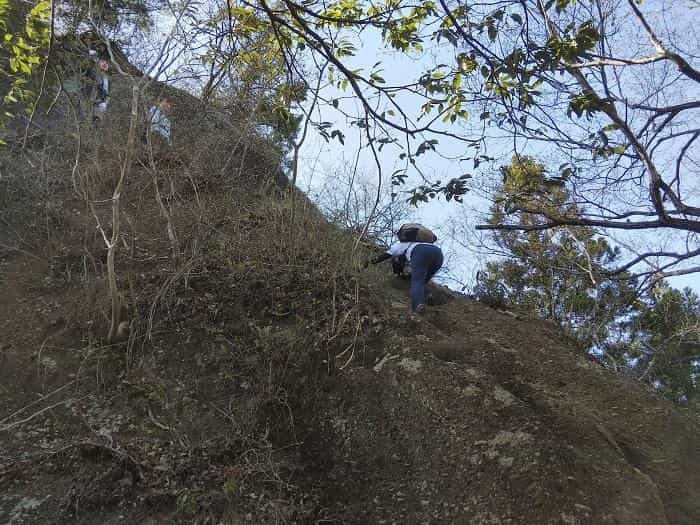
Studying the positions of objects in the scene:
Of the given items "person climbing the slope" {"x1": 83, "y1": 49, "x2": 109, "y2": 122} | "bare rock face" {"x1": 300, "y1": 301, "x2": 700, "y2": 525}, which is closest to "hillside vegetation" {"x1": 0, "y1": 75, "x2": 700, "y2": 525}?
"bare rock face" {"x1": 300, "y1": 301, "x2": 700, "y2": 525}

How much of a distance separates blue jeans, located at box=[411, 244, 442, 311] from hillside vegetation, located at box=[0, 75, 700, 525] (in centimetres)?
33

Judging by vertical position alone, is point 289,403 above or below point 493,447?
below

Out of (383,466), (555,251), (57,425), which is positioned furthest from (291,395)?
(555,251)

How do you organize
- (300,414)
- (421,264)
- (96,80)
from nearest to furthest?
1. (300,414)
2. (96,80)
3. (421,264)

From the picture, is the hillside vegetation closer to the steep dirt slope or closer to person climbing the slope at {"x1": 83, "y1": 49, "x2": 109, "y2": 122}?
the steep dirt slope

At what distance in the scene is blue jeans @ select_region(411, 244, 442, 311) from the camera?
5516 millimetres

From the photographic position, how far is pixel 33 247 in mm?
5816

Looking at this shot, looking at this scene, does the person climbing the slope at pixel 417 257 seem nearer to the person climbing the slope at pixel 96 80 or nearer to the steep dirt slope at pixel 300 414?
the steep dirt slope at pixel 300 414

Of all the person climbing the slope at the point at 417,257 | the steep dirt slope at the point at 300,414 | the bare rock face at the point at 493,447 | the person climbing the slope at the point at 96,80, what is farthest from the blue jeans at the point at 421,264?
the person climbing the slope at the point at 96,80

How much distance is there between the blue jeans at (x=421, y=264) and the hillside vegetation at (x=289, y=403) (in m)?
0.33

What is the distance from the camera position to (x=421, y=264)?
220 inches

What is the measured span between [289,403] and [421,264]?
234 cm

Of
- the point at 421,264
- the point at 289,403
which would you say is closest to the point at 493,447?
the point at 289,403

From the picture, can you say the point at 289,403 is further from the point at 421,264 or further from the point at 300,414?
the point at 421,264
